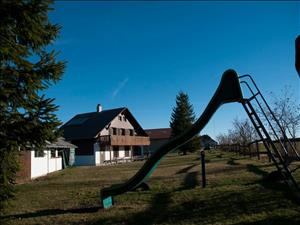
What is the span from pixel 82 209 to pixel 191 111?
4366 cm

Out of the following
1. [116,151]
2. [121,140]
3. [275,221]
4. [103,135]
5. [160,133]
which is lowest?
[275,221]

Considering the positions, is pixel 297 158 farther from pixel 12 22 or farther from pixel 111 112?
pixel 111 112

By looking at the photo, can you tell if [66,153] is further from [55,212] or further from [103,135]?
[55,212]

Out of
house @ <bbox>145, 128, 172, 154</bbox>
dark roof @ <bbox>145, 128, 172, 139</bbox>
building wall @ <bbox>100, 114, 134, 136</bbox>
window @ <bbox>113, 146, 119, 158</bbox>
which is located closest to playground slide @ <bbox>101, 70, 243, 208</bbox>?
building wall @ <bbox>100, 114, 134, 136</bbox>

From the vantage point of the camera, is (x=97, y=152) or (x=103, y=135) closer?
(x=97, y=152)

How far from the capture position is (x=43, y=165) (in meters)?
23.5

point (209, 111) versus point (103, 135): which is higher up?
point (103, 135)

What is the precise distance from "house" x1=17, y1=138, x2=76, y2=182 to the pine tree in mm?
20310

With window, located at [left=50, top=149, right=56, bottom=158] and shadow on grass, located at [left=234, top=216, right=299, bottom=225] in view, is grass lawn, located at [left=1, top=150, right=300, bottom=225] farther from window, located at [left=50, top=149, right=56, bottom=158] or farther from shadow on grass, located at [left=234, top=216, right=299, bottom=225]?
window, located at [left=50, top=149, right=56, bottom=158]

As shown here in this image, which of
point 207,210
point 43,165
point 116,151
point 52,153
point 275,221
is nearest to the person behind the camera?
point 275,221

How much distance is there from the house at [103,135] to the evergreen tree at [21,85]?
96.8 feet

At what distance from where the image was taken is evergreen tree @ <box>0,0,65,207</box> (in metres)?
7.01

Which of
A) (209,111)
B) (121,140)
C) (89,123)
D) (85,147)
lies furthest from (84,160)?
(209,111)

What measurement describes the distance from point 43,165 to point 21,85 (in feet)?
57.2
